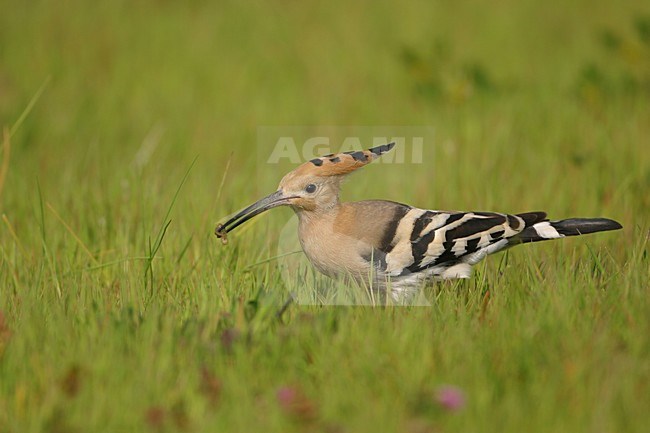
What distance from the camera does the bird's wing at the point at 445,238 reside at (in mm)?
3539

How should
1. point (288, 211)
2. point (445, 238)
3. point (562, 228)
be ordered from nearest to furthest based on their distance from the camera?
point (445, 238), point (562, 228), point (288, 211)

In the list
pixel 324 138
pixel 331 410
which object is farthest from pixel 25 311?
→ pixel 324 138

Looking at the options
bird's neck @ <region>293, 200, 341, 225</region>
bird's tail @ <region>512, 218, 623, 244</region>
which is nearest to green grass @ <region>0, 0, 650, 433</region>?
bird's tail @ <region>512, 218, 623, 244</region>

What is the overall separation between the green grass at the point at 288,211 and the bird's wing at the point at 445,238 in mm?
128

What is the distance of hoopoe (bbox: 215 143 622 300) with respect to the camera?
3.54m

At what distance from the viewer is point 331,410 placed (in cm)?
261

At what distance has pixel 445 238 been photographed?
3.54m

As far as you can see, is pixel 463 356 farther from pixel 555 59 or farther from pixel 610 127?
pixel 555 59

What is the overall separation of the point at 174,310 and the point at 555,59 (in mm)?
5198

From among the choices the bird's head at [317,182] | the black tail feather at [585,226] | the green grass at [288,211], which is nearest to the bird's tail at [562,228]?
the black tail feather at [585,226]

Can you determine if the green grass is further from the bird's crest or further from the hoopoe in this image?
the bird's crest

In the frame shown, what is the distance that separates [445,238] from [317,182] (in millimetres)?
554

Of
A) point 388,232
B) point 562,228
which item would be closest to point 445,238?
point 388,232

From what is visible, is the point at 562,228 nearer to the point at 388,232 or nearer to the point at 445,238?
the point at 445,238
